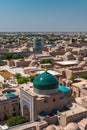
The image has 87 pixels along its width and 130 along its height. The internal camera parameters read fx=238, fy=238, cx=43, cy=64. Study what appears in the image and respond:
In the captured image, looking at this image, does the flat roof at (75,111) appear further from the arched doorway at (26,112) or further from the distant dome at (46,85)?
the arched doorway at (26,112)

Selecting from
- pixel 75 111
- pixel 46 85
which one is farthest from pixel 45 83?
pixel 75 111

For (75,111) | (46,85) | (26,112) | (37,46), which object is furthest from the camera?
(37,46)

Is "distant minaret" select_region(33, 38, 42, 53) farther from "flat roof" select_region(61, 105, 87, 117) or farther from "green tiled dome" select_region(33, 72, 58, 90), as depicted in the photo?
"flat roof" select_region(61, 105, 87, 117)

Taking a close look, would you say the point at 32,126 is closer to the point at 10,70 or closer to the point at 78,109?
the point at 78,109

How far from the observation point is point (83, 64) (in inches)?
1480

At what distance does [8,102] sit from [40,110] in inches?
117

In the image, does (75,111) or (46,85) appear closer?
(75,111)

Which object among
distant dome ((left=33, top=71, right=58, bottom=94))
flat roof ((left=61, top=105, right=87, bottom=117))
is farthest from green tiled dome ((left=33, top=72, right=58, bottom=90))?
flat roof ((left=61, top=105, right=87, bottom=117))

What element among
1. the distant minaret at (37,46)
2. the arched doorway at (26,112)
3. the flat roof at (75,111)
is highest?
the distant minaret at (37,46)

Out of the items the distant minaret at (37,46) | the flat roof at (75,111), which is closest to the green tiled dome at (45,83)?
the flat roof at (75,111)

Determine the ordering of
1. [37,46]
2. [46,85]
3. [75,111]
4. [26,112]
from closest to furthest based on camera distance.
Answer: [75,111] → [46,85] → [26,112] → [37,46]

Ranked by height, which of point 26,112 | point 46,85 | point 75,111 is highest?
point 46,85

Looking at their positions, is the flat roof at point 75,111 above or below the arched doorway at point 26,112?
above

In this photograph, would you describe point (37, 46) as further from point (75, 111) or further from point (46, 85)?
point (75, 111)
